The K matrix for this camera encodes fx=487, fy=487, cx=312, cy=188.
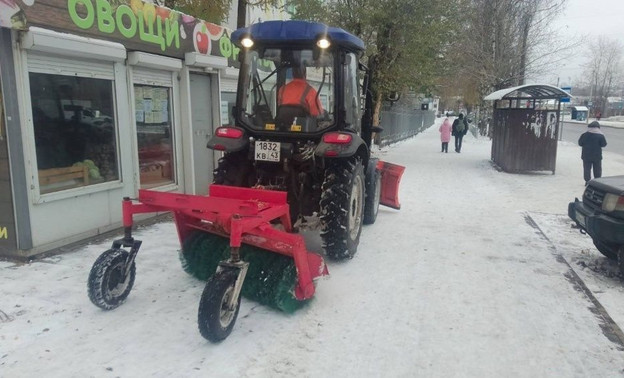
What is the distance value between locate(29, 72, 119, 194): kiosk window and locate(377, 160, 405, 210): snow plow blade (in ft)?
13.3

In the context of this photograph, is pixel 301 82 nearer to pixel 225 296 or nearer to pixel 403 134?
pixel 225 296

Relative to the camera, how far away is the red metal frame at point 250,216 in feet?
11.9

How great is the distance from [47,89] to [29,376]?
11.2ft

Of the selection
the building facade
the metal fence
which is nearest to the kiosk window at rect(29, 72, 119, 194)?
the building facade

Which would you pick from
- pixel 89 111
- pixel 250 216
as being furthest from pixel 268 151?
pixel 89 111

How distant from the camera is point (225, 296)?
3.44 meters

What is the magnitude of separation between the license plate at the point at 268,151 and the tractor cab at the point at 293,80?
18cm

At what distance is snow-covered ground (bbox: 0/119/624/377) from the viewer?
3.27 meters

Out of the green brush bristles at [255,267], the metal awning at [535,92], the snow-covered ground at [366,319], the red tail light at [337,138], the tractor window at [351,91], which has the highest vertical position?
the metal awning at [535,92]

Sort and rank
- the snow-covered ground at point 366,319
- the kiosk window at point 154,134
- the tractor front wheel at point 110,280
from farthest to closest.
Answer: the kiosk window at point 154,134, the tractor front wheel at point 110,280, the snow-covered ground at point 366,319

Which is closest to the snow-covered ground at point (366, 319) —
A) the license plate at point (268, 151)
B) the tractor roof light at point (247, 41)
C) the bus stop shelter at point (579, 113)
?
the license plate at point (268, 151)

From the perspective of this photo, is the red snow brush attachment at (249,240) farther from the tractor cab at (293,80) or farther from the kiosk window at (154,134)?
the kiosk window at (154,134)

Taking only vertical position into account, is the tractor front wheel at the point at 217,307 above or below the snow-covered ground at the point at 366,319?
above

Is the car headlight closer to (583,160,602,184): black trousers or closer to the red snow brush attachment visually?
the red snow brush attachment
